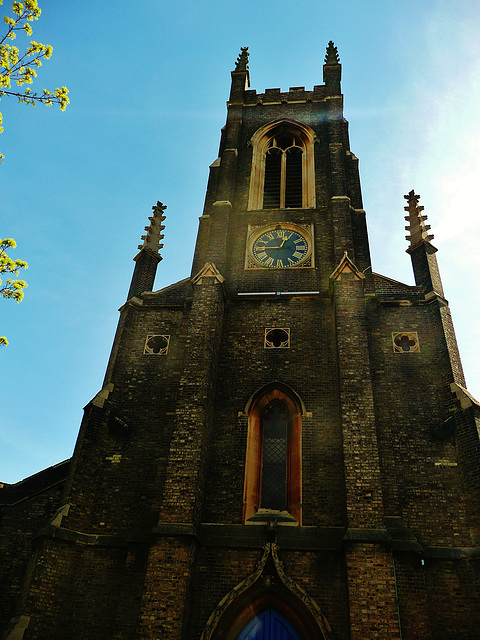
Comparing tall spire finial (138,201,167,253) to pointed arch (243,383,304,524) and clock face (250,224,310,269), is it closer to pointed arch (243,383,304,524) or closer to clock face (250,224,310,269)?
clock face (250,224,310,269)

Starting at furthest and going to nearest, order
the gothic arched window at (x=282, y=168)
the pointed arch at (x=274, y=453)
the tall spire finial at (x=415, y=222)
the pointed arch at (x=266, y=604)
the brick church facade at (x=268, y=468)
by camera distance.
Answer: the gothic arched window at (x=282, y=168)
the tall spire finial at (x=415, y=222)
the pointed arch at (x=274, y=453)
the brick church facade at (x=268, y=468)
the pointed arch at (x=266, y=604)

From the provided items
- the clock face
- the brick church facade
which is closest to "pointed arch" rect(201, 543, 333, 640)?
the brick church facade

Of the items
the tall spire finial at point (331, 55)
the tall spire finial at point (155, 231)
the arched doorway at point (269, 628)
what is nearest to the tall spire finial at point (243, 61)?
the tall spire finial at point (331, 55)

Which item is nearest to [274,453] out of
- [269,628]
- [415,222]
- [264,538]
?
[264,538]

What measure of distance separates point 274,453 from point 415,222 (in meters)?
9.13

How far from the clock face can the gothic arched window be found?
1471mm

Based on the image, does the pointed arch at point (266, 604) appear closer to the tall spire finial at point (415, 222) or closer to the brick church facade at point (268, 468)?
the brick church facade at point (268, 468)

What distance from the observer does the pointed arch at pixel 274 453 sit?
12039mm

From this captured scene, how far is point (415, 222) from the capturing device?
17.1 meters

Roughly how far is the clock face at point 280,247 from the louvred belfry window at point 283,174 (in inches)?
58.8

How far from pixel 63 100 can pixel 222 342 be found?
8.28 metres

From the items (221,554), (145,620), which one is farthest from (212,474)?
(145,620)

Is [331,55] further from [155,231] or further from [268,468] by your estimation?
[268,468]

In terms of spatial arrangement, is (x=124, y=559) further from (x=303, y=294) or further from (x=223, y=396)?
(x=303, y=294)
